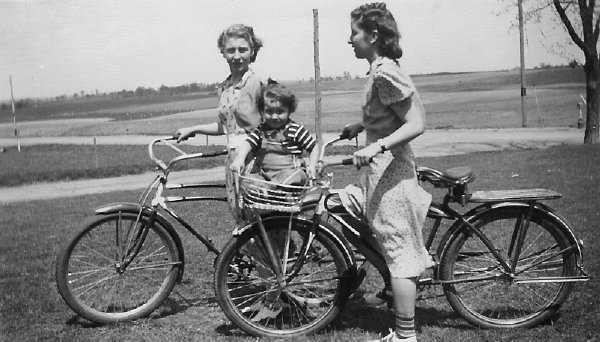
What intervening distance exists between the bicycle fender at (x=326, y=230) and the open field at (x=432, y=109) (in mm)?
18059

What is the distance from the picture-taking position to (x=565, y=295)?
350cm

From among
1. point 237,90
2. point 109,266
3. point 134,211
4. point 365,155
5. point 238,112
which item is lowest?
point 109,266

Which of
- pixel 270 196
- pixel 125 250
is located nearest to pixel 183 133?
pixel 125 250

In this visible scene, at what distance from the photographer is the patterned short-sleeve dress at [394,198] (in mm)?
3131

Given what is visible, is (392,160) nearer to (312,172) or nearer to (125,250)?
(312,172)

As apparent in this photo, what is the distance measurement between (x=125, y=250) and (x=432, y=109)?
1218 inches

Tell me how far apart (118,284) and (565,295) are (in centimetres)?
302

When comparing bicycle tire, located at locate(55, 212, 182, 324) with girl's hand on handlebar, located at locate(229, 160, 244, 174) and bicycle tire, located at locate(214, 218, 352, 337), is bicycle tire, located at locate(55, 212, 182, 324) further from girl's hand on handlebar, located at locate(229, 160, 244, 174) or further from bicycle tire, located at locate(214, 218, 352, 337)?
girl's hand on handlebar, located at locate(229, 160, 244, 174)

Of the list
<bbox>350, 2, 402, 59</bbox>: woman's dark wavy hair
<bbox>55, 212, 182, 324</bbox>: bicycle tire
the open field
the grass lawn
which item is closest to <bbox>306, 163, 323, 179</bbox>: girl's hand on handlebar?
<bbox>350, 2, 402, 59</bbox>: woman's dark wavy hair

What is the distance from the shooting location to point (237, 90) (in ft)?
12.5

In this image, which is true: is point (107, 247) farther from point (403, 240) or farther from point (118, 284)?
→ point (403, 240)

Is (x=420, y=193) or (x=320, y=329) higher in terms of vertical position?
(x=420, y=193)

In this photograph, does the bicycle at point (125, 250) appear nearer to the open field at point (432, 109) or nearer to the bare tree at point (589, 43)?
the bare tree at point (589, 43)

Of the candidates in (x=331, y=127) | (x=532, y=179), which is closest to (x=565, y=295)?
(x=532, y=179)
